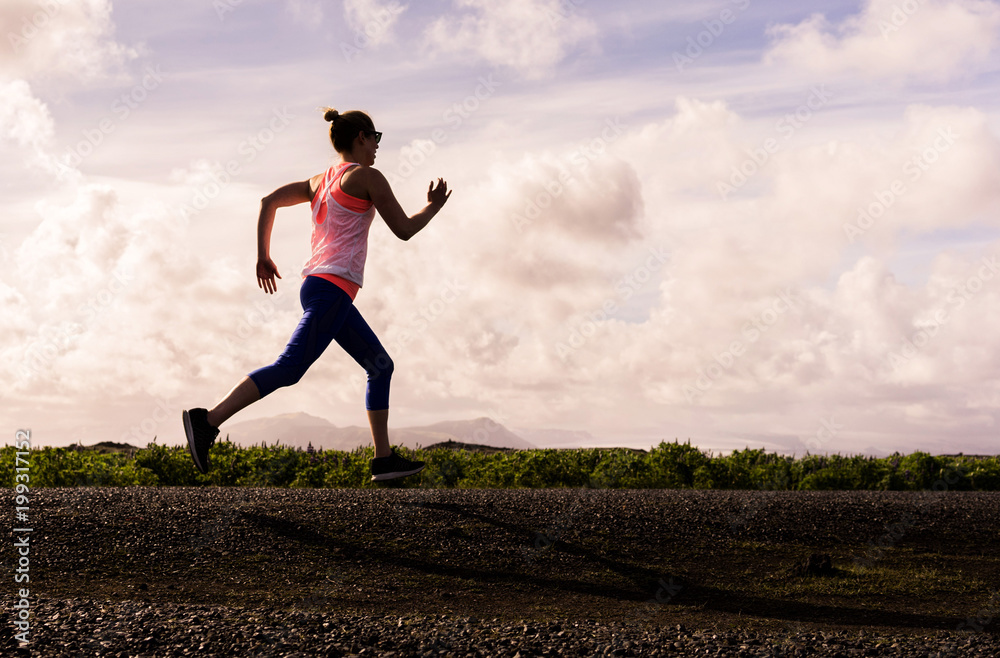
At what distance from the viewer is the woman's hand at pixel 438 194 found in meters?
5.55

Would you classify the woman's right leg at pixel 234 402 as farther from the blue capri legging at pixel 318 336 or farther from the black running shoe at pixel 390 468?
the black running shoe at pixel 390 468

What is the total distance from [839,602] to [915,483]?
610cm

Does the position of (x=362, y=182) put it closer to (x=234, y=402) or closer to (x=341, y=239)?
(x=341, y=239)

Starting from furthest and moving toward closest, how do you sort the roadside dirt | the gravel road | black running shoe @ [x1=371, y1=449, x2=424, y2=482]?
black running shoe @ [x1=371, y1=449, x2=424, y2=482], the roadside dirt, the gravel road

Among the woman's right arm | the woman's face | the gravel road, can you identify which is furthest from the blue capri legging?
the gravel road

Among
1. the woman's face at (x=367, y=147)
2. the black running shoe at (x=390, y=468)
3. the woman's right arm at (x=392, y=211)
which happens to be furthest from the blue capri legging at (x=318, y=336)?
the woman's face at (x=367, y=147)

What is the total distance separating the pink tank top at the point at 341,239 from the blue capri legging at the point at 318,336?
0.29ft

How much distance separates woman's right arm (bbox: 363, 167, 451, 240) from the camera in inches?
212

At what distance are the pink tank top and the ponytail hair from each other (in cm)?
37

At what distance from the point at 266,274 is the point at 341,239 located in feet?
2.32

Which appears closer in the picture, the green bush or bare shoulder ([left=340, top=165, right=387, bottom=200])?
bare shoulder ([left=340, top=165, right=387, bottom=200])

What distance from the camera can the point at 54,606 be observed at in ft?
15.8

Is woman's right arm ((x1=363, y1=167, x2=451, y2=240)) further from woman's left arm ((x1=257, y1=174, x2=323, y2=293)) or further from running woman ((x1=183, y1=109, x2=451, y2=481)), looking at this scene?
woman's left arm ((x1=257, y1=174, x2=323, y2=293))

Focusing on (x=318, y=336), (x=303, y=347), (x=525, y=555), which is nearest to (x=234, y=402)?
(x=303, y=347)
